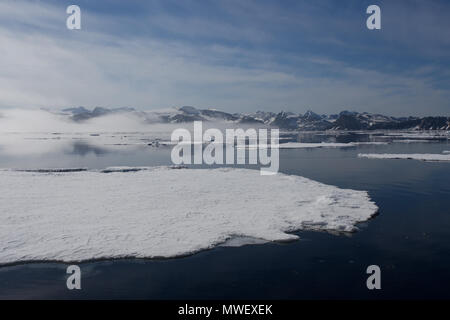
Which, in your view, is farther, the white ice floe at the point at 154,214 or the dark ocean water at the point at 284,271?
the white ice floe at the point at 154,214

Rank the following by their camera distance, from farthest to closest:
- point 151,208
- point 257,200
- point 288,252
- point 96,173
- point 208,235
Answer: point 96,173 → point 257,200 → point 151,208 → point 208,235 → point 288,252

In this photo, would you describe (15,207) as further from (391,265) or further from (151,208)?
(391,265)

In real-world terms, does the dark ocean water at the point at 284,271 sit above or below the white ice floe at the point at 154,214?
below

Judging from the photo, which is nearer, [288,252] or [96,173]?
[288,252]

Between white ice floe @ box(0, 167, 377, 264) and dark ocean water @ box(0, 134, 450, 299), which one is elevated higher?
white ice floe @ box(0, 167, 377, 264)

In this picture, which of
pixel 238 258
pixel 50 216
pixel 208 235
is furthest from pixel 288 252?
pixel 50 216
